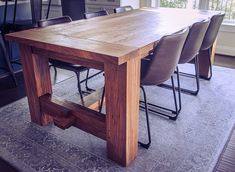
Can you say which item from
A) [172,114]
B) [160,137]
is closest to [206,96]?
[172,114]

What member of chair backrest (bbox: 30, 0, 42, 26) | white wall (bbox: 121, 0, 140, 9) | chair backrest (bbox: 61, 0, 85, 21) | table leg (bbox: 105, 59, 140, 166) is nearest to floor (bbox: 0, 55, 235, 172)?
table leg (bbox: 105, 59, 140, 166)

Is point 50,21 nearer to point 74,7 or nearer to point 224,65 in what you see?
point 74,7

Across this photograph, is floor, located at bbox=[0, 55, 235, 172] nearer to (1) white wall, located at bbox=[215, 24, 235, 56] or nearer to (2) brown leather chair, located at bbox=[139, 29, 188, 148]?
(1) white wall, located at bbox=[215, 24, 235, 56]

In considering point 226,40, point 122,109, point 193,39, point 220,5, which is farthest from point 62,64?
point 220,5

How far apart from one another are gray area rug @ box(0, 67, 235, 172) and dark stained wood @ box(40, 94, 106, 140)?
177mm

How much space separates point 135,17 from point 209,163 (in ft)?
5.04

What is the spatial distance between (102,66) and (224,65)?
2520 mm

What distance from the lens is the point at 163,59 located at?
66.2 inches

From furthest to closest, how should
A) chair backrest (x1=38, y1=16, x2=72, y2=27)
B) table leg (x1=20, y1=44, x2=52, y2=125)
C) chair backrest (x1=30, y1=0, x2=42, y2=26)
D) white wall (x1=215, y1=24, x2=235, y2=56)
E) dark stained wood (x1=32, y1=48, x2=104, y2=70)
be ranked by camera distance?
white wall (x1=215, y1=24, x2=235, y2=56) → chair backrest (x1=30, y1=0, x2=42, y2=26) → chair backrest (x1=38, y1=16, x2=72, y2=27) → table leg (x1=20, y1=44, x2=52, y2=125) → dark stained wood (x1=32, y1=48, x2=104, y2=70)

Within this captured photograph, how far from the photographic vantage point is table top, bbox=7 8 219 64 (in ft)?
4.54

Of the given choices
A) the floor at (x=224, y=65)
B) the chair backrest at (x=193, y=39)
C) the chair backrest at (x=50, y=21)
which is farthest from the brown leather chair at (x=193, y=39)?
the chair backrest at (x=50, y=21)

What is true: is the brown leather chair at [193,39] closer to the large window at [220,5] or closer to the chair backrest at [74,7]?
the large window at [220,5]

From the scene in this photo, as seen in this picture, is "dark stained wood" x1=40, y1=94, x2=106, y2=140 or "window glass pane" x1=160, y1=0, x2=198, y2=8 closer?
"dark stained wood" x1=40, y1=94, x2=106, y2=140

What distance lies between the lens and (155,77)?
177cm
